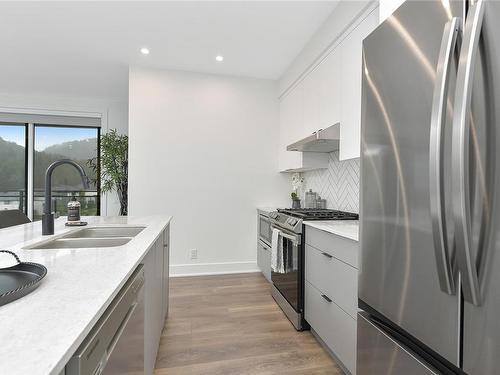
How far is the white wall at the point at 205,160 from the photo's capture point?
367cm

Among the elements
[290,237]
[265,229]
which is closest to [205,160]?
[265,229]

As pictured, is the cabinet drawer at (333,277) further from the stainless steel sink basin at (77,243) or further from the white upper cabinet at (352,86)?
the stainless steel sink basin at (77,243)

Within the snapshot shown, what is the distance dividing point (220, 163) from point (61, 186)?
3.33m

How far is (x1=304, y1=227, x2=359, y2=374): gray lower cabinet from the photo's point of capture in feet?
5.28

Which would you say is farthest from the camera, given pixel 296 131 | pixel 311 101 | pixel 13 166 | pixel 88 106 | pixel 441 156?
pixel 88 106

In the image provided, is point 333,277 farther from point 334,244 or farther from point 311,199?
point 311,199

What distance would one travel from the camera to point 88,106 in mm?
5086

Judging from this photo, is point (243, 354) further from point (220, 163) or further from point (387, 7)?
point (220, 163)

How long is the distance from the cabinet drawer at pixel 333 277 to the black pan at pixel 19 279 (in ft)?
4.69

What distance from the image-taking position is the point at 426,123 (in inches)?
33.6

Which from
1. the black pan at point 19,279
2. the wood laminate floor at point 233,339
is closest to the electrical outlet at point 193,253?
the wood laminate floor at point 233,339

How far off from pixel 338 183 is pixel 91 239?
2.34 meters

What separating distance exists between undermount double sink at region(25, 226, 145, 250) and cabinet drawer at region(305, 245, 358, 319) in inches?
50.0

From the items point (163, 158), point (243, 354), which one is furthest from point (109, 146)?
point (243, 354)
